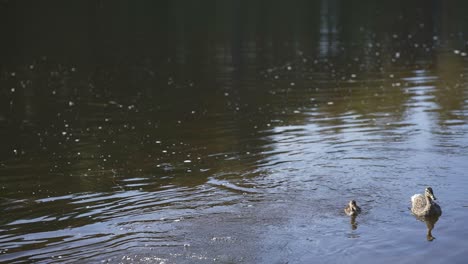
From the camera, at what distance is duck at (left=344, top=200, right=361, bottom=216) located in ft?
44.2

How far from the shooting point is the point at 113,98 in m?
26.3

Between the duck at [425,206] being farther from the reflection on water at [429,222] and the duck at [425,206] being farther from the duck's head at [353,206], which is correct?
the duck's head at [353,206]

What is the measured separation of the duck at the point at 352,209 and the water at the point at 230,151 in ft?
0.39

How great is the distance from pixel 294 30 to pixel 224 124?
28770 millimetres

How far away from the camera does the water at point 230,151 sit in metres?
12.8

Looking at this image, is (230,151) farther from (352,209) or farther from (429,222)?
(429,222)

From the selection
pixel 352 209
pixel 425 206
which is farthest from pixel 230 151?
pixel 425 206

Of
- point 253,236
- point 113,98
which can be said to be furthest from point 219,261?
point 113,98

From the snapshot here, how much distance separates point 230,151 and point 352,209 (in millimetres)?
5890

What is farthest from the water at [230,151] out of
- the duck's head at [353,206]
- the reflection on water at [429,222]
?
the duck's head at [353,206]

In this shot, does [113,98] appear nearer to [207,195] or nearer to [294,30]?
[207,195]

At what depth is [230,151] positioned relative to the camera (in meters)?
18.9

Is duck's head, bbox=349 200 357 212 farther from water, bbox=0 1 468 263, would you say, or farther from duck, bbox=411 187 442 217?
duck, bbox=411 187 442 217

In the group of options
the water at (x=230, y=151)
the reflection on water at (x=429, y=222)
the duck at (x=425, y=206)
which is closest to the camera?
the water at (x=230, y=151)
